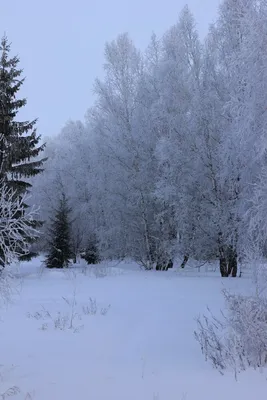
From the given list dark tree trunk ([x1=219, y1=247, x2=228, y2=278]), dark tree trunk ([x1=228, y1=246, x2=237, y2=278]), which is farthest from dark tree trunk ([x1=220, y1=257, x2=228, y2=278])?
dark tree trunk ([x1=228, y1=246, x2=237, y2=278])

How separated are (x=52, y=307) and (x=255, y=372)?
538cm

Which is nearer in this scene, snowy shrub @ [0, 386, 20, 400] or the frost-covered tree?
snowy shrub @ [0, 386, 20, 400]

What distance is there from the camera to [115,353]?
5566 mm

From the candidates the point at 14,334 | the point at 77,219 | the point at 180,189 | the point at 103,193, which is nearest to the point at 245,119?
the point at 14,334

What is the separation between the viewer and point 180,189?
52.8 ft

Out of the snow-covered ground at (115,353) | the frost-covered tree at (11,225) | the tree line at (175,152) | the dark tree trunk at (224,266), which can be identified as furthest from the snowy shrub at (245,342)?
the dark tree trunk at (224,266)

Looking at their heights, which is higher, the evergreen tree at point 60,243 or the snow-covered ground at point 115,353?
the evergreen tree at point 60,243

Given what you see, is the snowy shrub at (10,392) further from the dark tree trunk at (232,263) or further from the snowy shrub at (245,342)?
the dark tree trunk at (232,263)

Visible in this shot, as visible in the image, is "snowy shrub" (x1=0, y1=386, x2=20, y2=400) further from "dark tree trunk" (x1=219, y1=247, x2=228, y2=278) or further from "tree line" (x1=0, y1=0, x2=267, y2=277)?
"dark tree trunk" (x1=219, y1=247, x2=228, y2=278)

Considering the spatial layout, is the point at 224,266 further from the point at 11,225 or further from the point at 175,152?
the point at 11,225

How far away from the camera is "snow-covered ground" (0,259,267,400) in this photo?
4.14 metres

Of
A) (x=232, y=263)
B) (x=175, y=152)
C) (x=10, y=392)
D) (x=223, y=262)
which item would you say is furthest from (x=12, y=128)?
(x=10, y=392)

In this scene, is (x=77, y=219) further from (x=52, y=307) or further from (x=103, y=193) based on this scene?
(x=52, y=307)

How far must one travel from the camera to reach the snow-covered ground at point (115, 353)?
13.6ft
